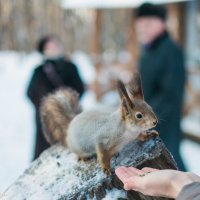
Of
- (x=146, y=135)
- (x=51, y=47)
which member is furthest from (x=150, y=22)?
(x=146, y=135)

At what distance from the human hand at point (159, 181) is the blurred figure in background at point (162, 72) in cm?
171

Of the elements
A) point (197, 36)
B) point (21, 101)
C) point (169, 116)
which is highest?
point (169, 116)

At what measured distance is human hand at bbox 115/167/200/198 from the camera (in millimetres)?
1466

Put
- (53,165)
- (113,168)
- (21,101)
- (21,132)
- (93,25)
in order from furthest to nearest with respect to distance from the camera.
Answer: (21,101) → (93,25) → (21,132) → (53,165) → (113,168)

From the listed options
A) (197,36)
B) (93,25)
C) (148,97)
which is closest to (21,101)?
(93,25)

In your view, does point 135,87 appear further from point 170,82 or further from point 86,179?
point 170,82

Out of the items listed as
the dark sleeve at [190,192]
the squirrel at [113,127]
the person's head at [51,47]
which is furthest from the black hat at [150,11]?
the dark sleeve at [190,192]

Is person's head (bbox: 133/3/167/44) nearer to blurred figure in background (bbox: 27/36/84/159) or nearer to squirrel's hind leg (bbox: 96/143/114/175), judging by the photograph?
blurred figure in background (bbox: 27/36/84/159)

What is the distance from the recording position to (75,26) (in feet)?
18.6

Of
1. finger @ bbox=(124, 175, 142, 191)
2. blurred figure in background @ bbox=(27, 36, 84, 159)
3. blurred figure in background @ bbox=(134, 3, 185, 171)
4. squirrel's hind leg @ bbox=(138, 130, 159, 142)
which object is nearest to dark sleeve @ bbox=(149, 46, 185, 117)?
blurred figure in background @ bbox=(134, 3, 185, 171)

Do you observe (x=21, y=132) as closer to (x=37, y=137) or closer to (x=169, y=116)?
(x=37, y=137)

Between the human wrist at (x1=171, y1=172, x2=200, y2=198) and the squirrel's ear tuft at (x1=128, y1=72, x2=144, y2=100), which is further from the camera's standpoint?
the squirrel's ear tuft at (x1=128, y1=72, x2=144, y2=100)

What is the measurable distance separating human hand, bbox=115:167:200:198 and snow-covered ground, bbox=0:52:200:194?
3014mm

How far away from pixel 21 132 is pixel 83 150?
6.71 meters
